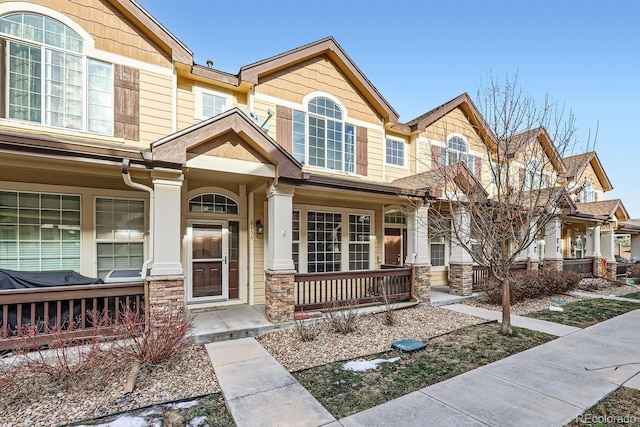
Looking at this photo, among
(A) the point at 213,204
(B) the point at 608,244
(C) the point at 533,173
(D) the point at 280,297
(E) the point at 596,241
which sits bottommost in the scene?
(D) the point at 280,297

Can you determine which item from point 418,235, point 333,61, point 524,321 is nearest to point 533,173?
point 418,235

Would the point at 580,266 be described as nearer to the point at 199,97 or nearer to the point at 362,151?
the point at 362,151

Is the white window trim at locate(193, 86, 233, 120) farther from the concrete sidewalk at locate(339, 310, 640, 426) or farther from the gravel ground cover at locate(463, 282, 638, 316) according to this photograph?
the gravel ground cover at locate(463, 282, 638, 316)

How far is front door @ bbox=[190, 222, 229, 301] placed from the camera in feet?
26.6

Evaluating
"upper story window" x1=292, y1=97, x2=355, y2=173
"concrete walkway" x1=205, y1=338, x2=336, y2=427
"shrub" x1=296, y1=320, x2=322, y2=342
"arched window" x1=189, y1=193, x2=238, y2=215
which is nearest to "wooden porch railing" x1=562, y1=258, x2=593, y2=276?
"upper story window" x1=292, y1=97, x2=355, y2=173

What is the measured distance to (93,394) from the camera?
13.3ft

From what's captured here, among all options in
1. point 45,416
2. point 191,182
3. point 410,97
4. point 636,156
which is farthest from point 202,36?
point 636,156

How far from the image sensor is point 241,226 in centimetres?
870

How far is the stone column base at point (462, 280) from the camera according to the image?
10.2 metres

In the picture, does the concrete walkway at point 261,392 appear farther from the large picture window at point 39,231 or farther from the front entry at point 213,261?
the large picture window at point 39,231

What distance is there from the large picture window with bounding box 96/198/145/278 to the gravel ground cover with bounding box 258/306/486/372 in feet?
12.2

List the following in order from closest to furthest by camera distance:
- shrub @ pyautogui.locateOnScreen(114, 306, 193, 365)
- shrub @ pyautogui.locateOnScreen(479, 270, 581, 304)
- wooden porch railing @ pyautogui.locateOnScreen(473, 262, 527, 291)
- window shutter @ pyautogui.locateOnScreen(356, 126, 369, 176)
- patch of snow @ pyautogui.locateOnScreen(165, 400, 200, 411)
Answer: patch of snow @ pyautogui.locateOnScreen(165, 400, 200, 411), shrub @ pyautogui.locateOnScreen(114, 306, 193, 365), shrub @ pyautogui.locateOnScreen(479, 270, 581, 304), window shutter @ pyautogui.locateOnScreen(356, 126, 369, 176), wooden porch railing @ pyautogui.locateOnScreen(473, 262, 527, 291)

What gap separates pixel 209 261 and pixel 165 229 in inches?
100

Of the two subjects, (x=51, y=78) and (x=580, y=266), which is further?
(x=580, y=266)
